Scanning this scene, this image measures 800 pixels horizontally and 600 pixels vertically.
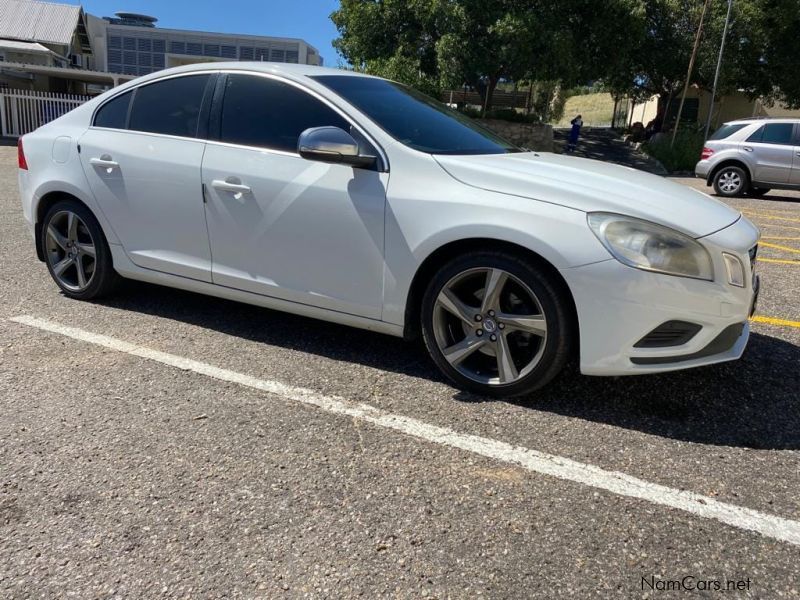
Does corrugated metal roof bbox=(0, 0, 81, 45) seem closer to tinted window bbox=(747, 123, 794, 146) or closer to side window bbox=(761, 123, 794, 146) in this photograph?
tinted window bbox=(747, 123, 794, 146)

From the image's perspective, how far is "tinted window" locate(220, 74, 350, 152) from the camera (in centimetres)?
356

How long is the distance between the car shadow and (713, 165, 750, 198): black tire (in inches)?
421

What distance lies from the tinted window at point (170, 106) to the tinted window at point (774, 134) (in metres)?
12.7

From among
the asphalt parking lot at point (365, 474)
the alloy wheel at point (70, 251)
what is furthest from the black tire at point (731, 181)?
the alloy wheel at point (70, 251)

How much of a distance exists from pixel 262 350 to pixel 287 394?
2.11ft

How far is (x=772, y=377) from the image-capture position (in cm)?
349

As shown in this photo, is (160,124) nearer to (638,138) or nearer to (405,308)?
(405,308)

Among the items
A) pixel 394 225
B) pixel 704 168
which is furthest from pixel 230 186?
pixel 704 168

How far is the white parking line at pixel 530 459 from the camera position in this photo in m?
2.28

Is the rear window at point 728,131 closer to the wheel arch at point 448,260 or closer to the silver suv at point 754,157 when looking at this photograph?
the silver suv at point 754,157

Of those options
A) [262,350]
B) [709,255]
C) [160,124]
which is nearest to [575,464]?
[709,255]

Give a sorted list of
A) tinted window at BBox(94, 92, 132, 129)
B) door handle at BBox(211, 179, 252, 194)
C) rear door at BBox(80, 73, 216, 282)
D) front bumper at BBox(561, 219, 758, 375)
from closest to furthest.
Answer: front bumper at BBox(561, 219, 758, 375) → door handle at BBox(211, 179, 252, 194) → rear door at BBox(80, 73, 216, 282) → tinted window at BBox(94, 92, 132, 129)

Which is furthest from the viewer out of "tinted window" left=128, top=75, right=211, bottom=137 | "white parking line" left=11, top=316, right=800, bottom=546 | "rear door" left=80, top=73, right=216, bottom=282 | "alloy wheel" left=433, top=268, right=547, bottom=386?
"tinted window" left=128, top=75, right=211, bottom=137

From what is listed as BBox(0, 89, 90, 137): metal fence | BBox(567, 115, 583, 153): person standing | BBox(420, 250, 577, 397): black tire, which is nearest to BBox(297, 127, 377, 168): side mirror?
BBox(420, 250, 577, 397): black tire
